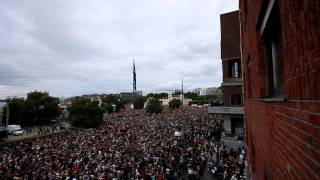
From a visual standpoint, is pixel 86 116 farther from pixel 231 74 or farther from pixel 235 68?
pixel 235 68

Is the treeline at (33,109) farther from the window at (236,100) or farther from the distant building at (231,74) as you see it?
the window at (236,100)

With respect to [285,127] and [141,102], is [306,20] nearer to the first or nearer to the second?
[285,127]

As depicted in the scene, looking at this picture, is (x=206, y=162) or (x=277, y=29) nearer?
(x=277, y=29)

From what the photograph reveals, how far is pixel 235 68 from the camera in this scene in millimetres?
38750

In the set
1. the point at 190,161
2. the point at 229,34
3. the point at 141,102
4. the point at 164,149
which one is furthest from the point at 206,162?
the point at 141,102

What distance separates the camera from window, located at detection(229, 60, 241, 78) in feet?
126

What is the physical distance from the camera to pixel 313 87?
1726 mm

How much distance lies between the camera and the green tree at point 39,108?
75.7 m

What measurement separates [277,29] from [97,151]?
25553 millimetres

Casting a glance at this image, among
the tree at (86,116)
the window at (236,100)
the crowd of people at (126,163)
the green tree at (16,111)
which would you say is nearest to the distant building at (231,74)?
the window at (236,100)

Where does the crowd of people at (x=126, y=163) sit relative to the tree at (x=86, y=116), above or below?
below

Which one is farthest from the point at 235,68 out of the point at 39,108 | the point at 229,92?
the point at 39,108

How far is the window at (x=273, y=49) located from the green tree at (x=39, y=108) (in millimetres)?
77724

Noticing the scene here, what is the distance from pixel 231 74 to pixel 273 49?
35.9 m
